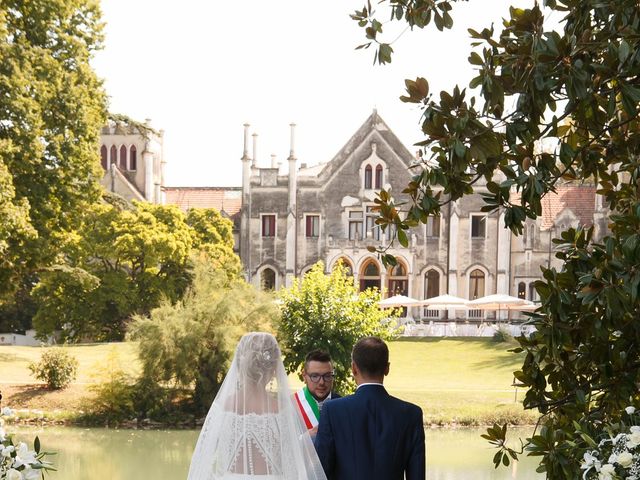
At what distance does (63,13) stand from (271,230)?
104ft

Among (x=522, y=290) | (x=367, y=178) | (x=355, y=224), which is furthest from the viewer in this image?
(x=367, y=178)

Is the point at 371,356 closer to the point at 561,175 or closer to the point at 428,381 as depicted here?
the point at 561,175

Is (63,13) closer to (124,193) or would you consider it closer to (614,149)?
(614,149)

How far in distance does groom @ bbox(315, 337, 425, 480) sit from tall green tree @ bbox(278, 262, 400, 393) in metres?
15.7

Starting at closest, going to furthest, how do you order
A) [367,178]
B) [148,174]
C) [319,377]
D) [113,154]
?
[319,377], [367,178], [148,174], [113,154]

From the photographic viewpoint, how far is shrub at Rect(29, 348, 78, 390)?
85.3ft

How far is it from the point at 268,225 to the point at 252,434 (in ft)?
164

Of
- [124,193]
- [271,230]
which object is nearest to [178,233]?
[271,230]

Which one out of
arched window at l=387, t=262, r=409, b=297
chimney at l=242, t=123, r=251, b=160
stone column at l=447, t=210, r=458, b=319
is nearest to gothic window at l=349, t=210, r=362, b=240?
arched window at l=387, t=262, r=409, b=297

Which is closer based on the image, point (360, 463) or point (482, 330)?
point (360, 463)

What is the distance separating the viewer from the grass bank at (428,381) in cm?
2477

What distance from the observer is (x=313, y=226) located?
5478cm

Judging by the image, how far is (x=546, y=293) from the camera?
484 cm

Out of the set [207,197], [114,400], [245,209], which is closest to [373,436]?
[114,400]
